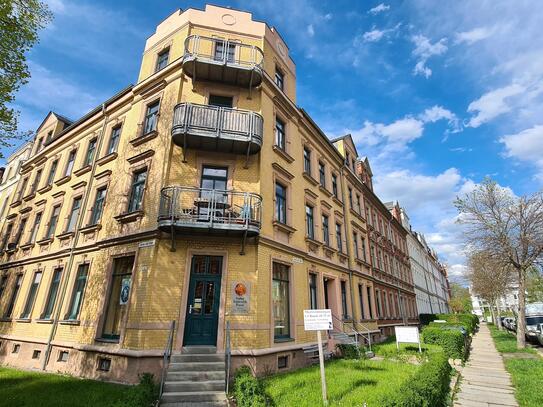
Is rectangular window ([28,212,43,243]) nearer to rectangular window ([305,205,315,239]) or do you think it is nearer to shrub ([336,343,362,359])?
rectangular window ([305,205,315,239])

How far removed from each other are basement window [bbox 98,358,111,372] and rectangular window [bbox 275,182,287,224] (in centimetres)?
795

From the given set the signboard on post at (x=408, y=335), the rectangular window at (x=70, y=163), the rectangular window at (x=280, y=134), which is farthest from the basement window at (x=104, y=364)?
the rectangular window at (x=70, y=163)

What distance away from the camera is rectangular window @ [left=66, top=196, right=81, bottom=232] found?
15137 millimetres

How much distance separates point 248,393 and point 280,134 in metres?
11.3

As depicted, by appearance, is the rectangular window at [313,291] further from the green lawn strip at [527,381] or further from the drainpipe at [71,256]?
the drainpipe at [71,256]

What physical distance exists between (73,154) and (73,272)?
852 cm

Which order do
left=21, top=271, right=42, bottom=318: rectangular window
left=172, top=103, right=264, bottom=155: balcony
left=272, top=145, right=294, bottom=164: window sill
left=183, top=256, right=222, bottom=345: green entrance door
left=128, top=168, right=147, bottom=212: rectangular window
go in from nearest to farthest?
left=183, top=256, right=222, bottom=345: green entrance door < left=172, top=103, right=264, bottom=155: balcony < left=128, top=168, right=147, bottom=212: rectangular window < left=272, top=145, right=294, bottom=164: window sill < left=21, top=271, right=42, bottom=318: rectangular window

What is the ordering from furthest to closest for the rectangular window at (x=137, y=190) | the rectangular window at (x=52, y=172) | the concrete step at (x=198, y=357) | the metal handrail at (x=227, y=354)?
the rectangular window at (x=52, y=172)
the rectangular window at (x=137, y=190)
the concrete step at (x=198, y=357)
the metal handrail at (x=227, y=354)

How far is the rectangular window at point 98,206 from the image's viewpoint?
13.9 metres

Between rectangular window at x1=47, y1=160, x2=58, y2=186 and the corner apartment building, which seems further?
rectangular window at x1=47, y1=160, x2=58, y2=186

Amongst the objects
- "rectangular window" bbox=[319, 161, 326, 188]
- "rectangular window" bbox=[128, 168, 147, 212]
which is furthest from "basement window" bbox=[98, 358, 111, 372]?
"rectangular window" bbox=[319, 161, 326, 188]

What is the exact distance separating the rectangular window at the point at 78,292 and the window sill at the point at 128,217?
3065mm

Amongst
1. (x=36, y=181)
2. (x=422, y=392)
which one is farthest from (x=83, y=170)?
(x=422, y=392)

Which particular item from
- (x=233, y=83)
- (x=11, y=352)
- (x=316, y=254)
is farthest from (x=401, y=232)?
(x=11, y=352)
